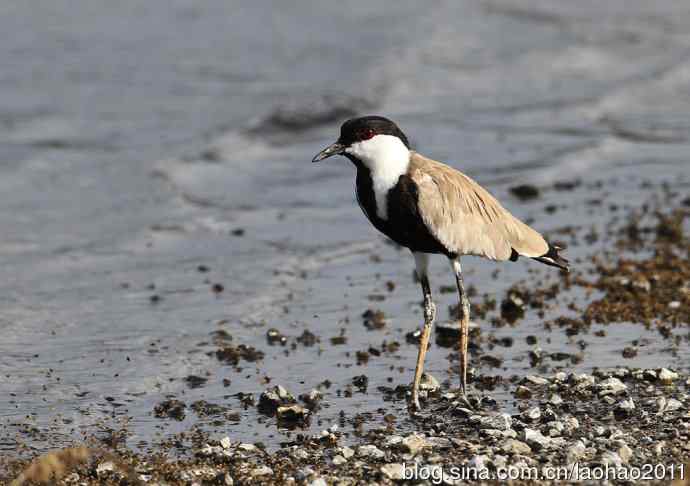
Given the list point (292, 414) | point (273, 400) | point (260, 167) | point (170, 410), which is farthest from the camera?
point (260, 167)

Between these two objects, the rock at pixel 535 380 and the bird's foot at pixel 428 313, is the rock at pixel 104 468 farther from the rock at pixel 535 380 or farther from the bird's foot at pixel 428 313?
the rock at pixel 535 380

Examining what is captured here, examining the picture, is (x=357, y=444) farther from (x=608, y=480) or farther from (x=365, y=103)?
(x=365, y=103)

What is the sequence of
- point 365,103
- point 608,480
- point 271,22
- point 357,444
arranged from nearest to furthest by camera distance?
point 608,480 → point 357,444 → point 365,103 → point 271,22

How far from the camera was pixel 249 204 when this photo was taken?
13.8m

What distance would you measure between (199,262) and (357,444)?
4858 mm

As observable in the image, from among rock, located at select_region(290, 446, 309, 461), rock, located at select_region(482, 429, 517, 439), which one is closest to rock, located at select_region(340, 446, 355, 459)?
rock, located at select_region(290, 446, 309, 461)

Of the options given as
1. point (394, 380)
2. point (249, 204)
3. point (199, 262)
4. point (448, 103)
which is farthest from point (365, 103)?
point (394, 380)

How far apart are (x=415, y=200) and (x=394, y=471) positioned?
203cm

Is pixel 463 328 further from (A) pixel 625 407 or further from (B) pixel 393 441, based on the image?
(B) pixel 393 441

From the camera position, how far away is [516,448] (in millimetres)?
6648

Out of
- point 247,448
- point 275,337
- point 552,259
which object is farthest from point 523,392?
point 275,337

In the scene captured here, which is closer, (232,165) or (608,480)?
(608,480)

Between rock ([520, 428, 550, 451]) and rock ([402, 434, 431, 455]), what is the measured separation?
57cm

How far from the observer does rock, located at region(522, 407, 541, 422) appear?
729 centimetres
